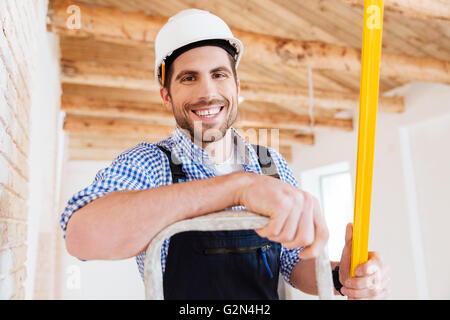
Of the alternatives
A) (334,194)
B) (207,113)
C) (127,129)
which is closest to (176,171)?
(207,113)

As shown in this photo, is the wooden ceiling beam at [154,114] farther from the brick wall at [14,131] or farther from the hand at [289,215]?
the hand at [289,215]

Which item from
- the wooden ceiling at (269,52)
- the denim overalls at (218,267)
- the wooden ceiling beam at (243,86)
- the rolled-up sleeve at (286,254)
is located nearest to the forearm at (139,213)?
the denim overalls at (218,267)

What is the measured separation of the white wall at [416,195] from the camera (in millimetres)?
4039

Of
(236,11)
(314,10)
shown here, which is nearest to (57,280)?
(236,11)

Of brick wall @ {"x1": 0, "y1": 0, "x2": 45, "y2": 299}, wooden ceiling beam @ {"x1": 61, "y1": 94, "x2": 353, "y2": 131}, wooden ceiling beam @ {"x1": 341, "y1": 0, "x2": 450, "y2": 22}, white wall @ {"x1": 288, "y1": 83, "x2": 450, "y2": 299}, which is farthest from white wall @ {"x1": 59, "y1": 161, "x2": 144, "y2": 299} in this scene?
wooden ceiling beam @ {"x1": 341, "y1": 0, "x2": 450, "y2": 22}

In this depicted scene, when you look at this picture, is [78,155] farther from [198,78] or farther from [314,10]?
[198,78]

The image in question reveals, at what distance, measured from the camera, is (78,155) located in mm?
7148

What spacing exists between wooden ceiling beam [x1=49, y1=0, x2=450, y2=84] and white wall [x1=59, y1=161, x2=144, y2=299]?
15.5 ft

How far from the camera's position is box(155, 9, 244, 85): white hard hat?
3.88 feet

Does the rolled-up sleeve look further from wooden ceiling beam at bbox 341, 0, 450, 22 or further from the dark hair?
wooden ceiling beam at bbox 341, 0, 450, 22

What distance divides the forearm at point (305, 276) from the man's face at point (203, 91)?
1.56 feet

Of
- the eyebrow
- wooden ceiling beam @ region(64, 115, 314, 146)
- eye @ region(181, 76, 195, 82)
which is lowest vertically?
eye @ region(181, 76, 195, 82)

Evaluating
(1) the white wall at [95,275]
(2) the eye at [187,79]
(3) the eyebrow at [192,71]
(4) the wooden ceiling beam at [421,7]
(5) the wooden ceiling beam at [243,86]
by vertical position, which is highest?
(5) the wooden ceiling beam at [243,86]

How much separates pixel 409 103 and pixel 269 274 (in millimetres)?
4141
